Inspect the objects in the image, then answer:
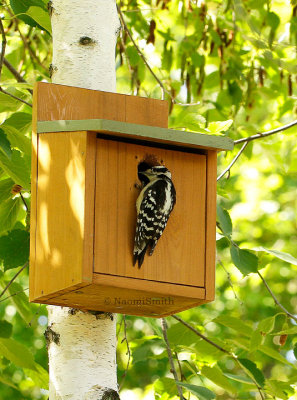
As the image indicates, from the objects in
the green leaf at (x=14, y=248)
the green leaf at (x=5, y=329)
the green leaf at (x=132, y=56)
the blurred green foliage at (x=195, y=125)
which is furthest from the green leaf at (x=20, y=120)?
the green leaf at (x=132, y=56)

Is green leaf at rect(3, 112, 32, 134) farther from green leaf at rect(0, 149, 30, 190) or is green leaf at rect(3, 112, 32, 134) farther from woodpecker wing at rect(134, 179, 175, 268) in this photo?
woodpecker wing at rect(134, 179, 175, 268)

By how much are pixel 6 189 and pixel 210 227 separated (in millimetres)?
884

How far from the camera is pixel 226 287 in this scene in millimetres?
10547

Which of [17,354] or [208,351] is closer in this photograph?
[17,354]

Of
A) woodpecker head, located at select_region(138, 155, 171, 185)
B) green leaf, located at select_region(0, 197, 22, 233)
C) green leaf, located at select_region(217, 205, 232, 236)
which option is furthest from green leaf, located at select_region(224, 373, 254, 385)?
green leaf, located at select_region(0, 197, 22, 233)

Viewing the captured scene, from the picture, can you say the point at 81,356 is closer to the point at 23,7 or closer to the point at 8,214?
the point at 8,214

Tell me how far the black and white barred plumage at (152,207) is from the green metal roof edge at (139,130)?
5.2 inches

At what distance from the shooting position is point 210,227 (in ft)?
11.3

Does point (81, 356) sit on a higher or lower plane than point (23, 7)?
lower

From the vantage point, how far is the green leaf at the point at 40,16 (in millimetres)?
3652

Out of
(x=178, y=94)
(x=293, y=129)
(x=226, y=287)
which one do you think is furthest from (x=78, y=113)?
(x=226, y=287)

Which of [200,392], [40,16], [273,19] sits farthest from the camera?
[273,19]

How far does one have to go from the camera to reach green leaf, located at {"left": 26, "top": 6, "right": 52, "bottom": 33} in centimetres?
365

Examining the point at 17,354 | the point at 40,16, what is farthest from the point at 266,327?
the point at 40,16
